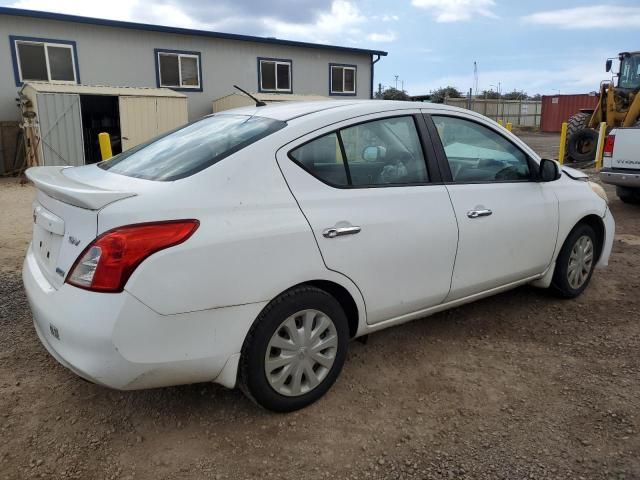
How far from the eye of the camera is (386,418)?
105 inches

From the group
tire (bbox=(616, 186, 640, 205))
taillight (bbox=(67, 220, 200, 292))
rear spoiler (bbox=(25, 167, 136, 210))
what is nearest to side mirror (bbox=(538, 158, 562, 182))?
taillight (bbox=(67, 220, 200, 292))

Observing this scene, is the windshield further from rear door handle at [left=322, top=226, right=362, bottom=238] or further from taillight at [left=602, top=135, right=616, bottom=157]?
rear door handle at [left=322, top=226, right=362, bottom=238]

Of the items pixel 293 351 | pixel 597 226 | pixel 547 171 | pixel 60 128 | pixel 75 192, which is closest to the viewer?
pixel 75 192

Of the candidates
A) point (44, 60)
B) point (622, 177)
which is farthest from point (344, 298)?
point (44, 60)

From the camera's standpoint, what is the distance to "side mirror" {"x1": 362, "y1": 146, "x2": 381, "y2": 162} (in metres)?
2.91

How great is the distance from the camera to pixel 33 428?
2559 millimetres

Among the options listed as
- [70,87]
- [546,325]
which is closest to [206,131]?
[546,325]

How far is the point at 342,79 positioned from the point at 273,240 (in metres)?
18.4

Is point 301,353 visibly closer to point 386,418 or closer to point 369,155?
point 386,418

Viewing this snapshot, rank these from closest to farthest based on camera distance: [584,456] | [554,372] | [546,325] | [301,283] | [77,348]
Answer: [77,348]
[584,456]
[301,283]
[554,372]
[546,325]

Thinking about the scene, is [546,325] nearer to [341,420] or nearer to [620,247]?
[341,420]

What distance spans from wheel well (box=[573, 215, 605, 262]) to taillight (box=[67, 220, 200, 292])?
3354mm

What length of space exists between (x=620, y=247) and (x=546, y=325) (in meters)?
2.91

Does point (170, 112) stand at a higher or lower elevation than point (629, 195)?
higher
